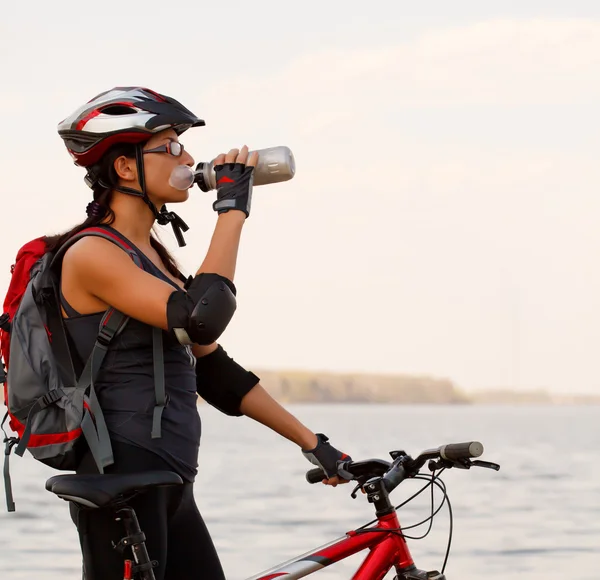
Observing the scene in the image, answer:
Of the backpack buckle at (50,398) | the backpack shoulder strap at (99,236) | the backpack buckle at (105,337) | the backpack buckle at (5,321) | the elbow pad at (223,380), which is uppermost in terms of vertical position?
the backpack shoulder strap at (99,236)

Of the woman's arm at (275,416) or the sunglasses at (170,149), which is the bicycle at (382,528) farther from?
the sunglasses at (170,149)

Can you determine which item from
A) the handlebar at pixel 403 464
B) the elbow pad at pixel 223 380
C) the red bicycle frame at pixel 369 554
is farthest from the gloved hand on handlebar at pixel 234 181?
the red bicycle frame at pixel 369 554

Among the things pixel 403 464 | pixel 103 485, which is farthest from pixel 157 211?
pixel 403 464

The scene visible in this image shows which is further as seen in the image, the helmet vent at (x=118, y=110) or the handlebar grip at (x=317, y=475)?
the handlebar grip at (x=317, y=475)

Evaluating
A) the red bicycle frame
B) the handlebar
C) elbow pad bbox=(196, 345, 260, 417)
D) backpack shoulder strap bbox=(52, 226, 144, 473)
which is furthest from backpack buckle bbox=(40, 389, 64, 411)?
the handlebar

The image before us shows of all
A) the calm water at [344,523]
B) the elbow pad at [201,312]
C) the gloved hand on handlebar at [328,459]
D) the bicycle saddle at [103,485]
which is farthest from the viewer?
the calm water at [344,523]

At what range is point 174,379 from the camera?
3010 mm

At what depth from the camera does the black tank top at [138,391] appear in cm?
293

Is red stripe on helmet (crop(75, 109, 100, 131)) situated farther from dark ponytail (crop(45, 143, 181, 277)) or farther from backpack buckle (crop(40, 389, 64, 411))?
backpack buckle (crop(40, 389, 64, 411))

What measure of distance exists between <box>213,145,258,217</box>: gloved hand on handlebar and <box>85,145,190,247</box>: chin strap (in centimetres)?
19

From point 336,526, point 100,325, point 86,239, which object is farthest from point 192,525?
point 336,526

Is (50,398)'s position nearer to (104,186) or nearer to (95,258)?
(95,258)

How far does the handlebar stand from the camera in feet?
10.0

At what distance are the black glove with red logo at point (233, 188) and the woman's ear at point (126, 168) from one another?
0.22 m
